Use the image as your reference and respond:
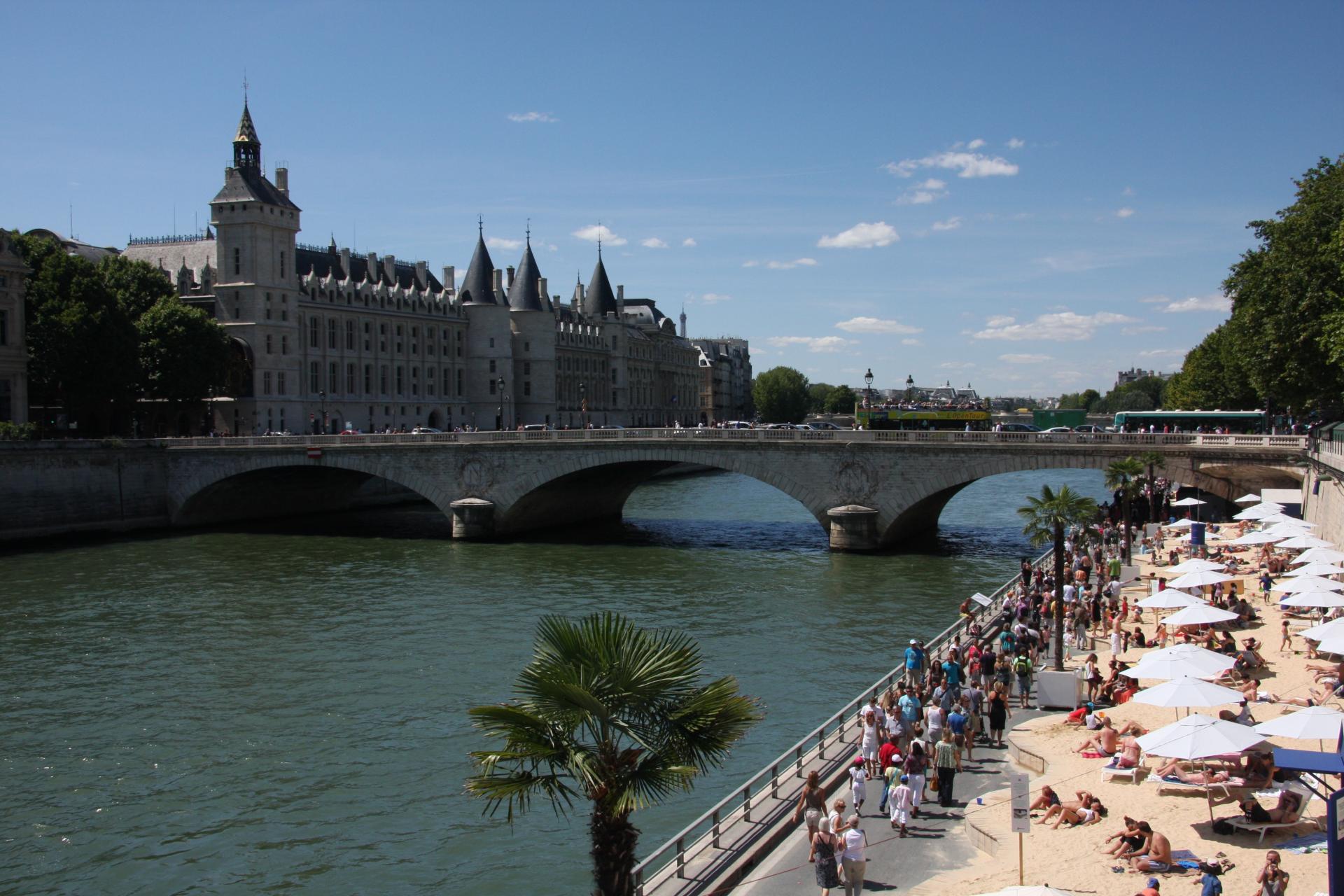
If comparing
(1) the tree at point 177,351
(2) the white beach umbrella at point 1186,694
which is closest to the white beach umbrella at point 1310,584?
(2) the white beach umbrella at point 1186,694

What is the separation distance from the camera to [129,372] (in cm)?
7038

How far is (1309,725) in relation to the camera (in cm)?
1638

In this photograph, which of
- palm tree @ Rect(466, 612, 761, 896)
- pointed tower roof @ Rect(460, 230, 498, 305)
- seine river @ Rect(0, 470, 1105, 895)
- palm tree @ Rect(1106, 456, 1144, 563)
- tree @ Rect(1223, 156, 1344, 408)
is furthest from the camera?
pointed tower roof @ Rect(460, 230, 498, 305)

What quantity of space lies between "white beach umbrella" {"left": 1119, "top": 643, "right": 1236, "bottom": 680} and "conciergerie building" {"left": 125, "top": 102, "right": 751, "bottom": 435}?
2971 inches

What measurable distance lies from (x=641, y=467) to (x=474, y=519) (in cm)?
999

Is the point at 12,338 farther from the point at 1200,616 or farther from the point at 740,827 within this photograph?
the point at 1200,616

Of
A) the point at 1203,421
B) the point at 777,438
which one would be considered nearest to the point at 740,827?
the point at 777,438

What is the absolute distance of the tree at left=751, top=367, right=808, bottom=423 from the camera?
181250 mm

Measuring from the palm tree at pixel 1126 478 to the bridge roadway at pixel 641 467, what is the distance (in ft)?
6.50

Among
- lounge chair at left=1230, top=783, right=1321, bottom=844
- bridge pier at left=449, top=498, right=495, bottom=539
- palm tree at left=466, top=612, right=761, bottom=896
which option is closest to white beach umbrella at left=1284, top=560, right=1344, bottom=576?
lounge chair at left=1230, top=783, right=1321, bottom=844

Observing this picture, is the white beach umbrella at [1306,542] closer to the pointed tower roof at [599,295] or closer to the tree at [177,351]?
the tree at [177,351]

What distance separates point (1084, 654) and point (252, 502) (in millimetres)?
55556

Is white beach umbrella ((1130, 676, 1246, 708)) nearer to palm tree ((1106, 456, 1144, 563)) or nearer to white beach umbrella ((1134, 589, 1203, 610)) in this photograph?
white beach umbrella ((1134, 589, 1203, 610))

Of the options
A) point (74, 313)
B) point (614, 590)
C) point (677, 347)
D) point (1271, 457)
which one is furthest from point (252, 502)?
point (677, 347)
